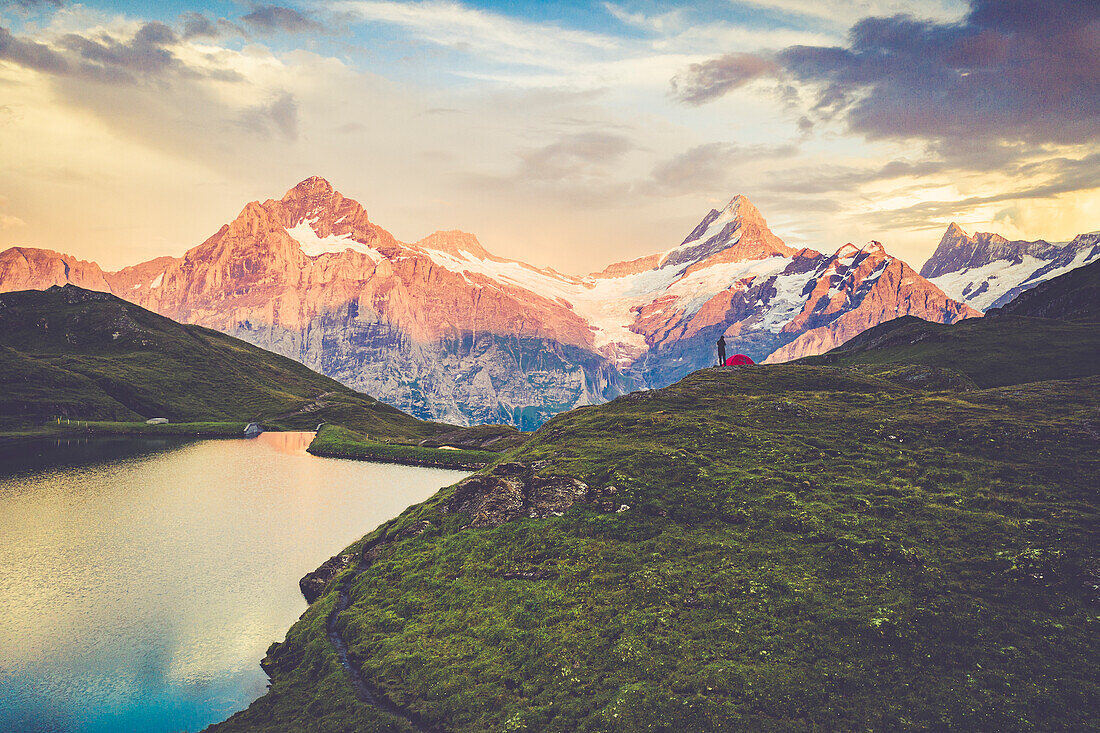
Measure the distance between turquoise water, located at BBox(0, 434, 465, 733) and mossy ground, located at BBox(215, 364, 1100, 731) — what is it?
10913 mm

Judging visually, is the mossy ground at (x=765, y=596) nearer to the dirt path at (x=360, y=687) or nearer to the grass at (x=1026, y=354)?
the dirt path at (x=360, y=687)

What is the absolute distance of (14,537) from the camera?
107m

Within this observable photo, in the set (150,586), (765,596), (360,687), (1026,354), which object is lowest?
(360,687)

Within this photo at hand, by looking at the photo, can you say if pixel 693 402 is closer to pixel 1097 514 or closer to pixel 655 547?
pixel 655 547

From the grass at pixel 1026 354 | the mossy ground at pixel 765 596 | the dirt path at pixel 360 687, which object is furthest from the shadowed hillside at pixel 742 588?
the grass at pixel 1026 354

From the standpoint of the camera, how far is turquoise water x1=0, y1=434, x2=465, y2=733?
5978 centimetres

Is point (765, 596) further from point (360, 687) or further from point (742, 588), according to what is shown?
point (360, 687)

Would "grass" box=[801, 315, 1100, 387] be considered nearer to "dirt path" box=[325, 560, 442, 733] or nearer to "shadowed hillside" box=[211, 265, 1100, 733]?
"shadowed hillside" box=[211, 265, 1100, 733]

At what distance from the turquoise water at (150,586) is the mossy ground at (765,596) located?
430 inches

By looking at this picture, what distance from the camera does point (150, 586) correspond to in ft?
282

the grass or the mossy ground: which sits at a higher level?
the grass

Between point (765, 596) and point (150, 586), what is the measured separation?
83.8 metres

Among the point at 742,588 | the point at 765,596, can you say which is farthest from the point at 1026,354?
the point at 765,596

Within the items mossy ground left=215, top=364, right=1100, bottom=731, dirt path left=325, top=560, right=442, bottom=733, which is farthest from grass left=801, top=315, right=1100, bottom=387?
dirt path left=325, top=560, right=442, bottom=733
